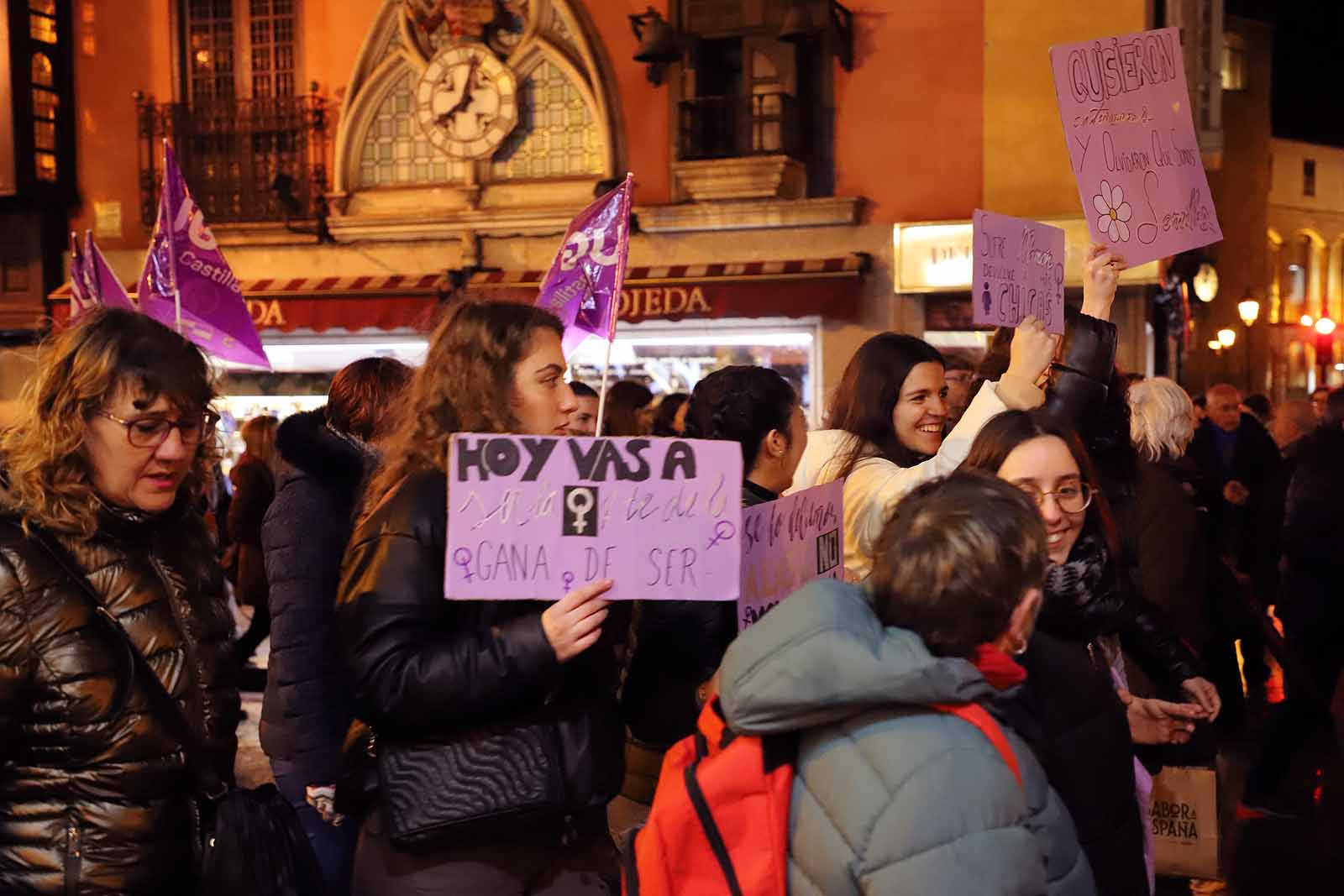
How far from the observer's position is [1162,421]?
6.57 metres

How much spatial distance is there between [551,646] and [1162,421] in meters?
4.46

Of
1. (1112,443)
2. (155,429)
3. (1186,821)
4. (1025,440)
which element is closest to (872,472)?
(1112,443)

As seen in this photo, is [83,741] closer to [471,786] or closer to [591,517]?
[471,786]

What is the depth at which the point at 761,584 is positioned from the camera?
3.65 m

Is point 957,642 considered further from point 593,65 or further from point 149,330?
point 593,65

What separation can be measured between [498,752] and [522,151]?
14.7m

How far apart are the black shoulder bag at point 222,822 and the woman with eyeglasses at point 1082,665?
4.64 feet

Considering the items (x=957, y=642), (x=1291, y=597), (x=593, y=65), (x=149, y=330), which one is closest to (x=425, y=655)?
(x=149, y=330)

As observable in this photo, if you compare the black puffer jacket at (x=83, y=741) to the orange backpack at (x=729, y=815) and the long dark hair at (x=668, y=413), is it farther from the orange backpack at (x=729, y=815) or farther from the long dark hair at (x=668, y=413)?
the long dark hair at (x=668, y=413)

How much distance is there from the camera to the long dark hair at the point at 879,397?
4.51m

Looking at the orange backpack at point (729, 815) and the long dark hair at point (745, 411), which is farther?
the long dark hair at point (745, 411)

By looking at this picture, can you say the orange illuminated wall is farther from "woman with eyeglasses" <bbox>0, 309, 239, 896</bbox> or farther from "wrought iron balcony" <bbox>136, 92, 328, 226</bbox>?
"woman with eyeglasses" <bbox>0, 309, 239, 896</bbox>

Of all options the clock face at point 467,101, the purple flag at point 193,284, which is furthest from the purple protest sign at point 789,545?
the clock face at point 467,101

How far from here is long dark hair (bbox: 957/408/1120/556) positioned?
324 centimetres
